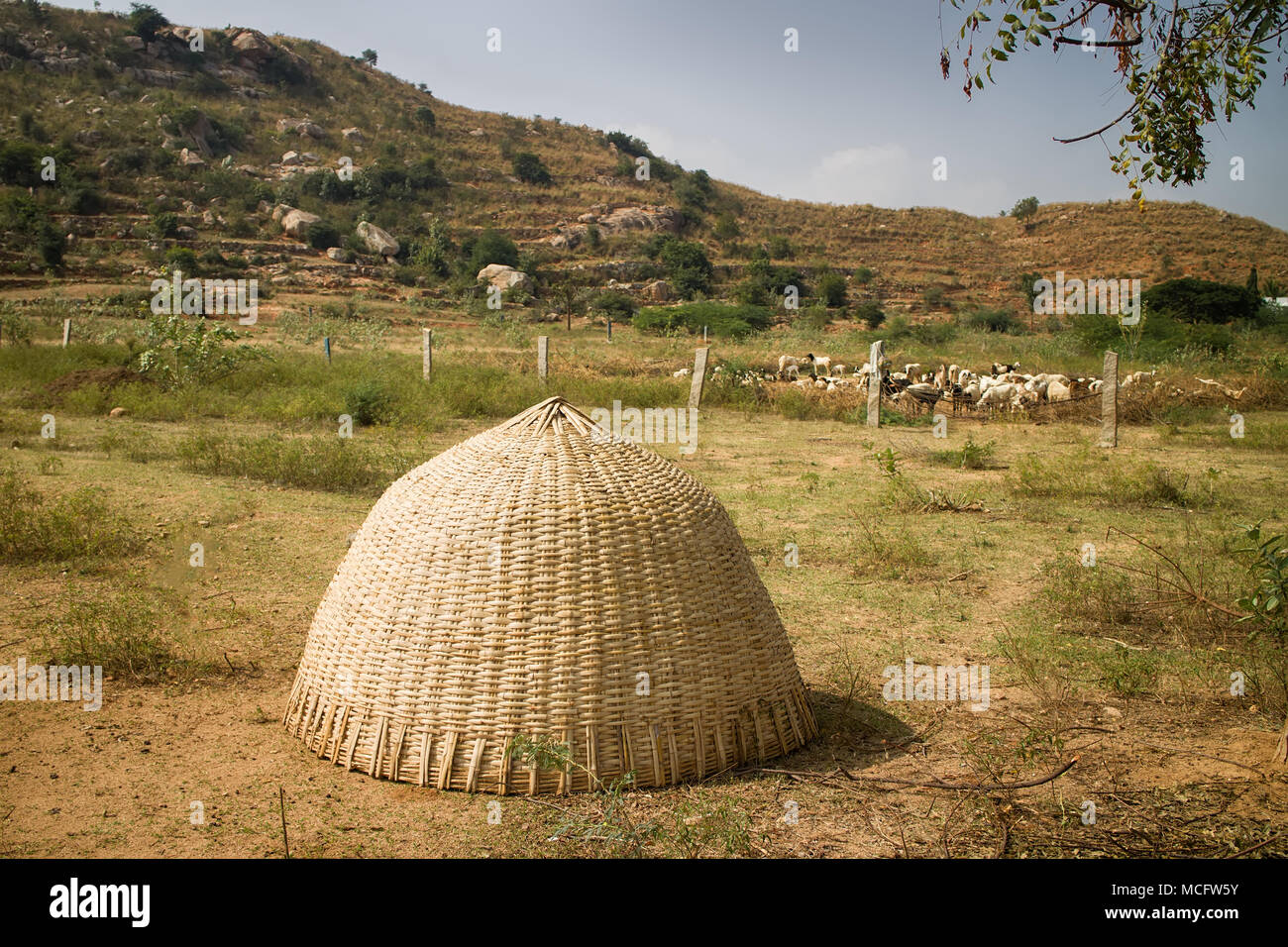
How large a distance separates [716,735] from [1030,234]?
6845 centimetres

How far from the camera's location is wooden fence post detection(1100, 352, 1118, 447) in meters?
13.4

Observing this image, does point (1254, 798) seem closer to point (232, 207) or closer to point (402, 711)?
point (402, 711)

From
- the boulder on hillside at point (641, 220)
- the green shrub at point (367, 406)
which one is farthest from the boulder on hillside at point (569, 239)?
the green shrub at point (367, 406)

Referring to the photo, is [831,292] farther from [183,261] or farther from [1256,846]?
[1256,846]

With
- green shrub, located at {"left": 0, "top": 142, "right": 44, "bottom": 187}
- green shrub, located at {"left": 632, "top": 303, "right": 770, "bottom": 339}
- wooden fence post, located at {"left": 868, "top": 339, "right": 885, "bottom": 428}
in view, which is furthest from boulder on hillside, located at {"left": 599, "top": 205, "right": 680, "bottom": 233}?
wooden fence post, located at {"left": 868, "top": 339, "right": 885, "bottom": 428}

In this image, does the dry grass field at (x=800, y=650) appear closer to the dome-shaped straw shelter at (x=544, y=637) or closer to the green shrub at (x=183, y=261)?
the dome-shaped straw shelter at (x=544, y=637)

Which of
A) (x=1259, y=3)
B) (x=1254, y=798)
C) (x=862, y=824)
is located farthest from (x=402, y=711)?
(x=1259, y=3)

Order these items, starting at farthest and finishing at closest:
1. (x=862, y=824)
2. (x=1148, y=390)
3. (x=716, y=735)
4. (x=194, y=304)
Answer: (x=194, y=304) → (x=1148, y=390) → (x=716, y=735) → (x=862, y=824)

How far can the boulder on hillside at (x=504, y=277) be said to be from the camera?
1742 inches

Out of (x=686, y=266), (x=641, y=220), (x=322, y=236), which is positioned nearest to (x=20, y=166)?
(x=322, y=236)

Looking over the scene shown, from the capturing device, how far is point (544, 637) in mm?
3451

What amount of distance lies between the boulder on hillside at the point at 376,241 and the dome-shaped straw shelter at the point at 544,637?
156ft

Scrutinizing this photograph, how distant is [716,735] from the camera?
3.67 metres

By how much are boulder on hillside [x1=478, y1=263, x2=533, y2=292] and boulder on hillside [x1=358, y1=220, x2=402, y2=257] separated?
616 cm
